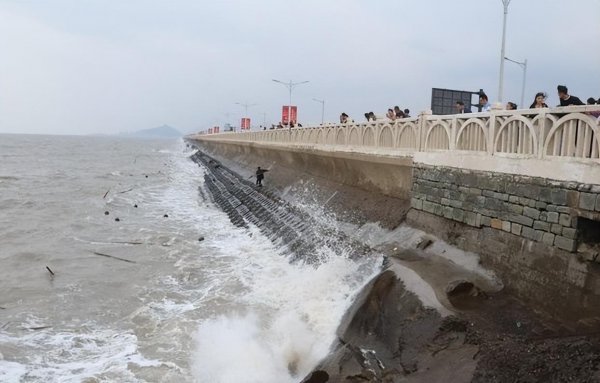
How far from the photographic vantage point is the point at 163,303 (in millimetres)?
10414

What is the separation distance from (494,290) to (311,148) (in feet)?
44.8

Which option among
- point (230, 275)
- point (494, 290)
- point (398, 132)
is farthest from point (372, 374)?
point (398, 132)

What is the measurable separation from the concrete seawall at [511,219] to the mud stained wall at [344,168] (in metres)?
0.05

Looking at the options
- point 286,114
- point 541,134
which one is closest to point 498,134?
point 541,134

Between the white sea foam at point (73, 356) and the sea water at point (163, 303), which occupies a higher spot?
the sea water at point (163, 303)

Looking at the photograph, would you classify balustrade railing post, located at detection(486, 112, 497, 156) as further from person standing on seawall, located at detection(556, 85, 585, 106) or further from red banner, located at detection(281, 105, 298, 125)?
red banner, located at detection(281, 105, 298, 125)

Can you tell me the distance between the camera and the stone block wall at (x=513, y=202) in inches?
267

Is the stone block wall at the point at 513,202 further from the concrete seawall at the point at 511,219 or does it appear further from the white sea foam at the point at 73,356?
the white sea foam at the point at 73,356

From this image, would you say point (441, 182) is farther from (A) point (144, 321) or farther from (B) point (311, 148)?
(B) point (311, 148)

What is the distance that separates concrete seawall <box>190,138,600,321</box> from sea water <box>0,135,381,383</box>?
6.02 feet

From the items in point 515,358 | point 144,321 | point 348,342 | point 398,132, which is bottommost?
point 144,321

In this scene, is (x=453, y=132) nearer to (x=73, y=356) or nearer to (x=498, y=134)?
(x=498, y=134)

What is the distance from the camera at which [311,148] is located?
20.8 metres

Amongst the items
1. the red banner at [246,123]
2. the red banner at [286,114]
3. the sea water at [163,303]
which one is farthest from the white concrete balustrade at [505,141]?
the red banner at [246,123]
